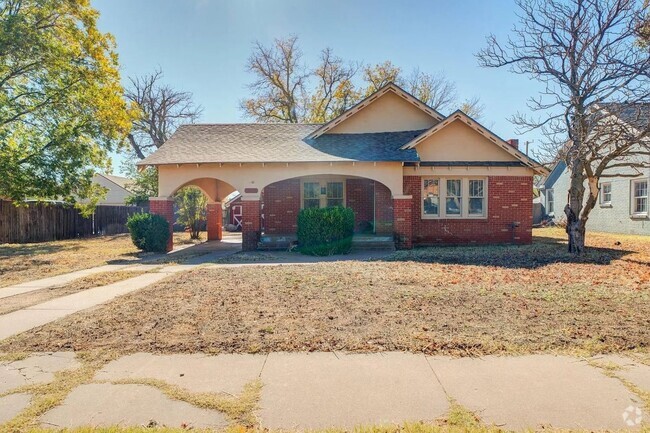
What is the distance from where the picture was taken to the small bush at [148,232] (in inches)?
574

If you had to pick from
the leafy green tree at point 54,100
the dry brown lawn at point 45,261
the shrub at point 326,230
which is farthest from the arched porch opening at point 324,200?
the leafy green tree at point 54,100

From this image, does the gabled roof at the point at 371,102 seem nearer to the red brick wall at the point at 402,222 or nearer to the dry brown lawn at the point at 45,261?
the red brick wall at the point at 402,222

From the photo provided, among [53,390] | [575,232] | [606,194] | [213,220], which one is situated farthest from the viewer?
[606,194]

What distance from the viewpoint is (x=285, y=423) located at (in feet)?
9.66

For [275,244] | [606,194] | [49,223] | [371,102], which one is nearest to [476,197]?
[371,102]

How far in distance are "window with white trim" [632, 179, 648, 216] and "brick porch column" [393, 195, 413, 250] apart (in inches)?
519

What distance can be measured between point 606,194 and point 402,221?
15.3 m

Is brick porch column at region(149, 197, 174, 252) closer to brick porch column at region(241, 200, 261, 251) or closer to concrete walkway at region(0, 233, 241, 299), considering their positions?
concrete walkway at region(0, 233, 241, 299)

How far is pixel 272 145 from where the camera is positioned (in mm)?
16672

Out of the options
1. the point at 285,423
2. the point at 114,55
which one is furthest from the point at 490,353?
the point at 114,55

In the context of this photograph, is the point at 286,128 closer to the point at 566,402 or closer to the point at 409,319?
the point at 409,319

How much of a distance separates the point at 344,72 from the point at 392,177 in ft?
87.9

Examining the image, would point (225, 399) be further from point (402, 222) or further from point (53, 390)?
point (402, 222)

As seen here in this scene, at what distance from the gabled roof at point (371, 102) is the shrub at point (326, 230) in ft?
16.3
